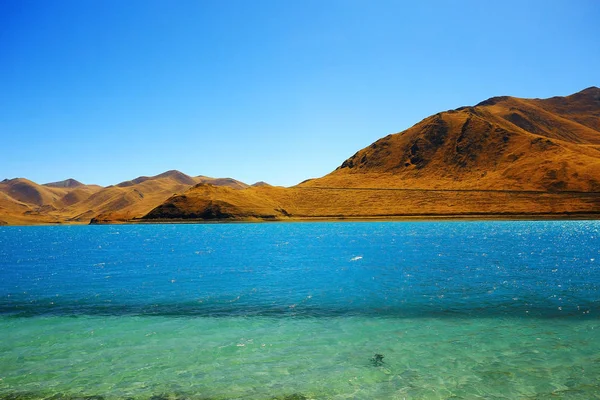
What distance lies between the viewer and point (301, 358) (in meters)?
15.6

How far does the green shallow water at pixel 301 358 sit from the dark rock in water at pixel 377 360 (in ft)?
0.39

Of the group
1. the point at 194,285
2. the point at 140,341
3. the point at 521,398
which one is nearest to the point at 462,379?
the point at 521,398

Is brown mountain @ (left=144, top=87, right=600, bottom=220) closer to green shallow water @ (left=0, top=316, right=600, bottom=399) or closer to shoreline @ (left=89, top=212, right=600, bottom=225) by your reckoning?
shoreline @ (left=89, top=212, right=600, bottom=225)

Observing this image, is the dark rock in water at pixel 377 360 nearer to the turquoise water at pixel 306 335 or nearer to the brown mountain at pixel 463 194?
the turquoise water at pixel 306 335

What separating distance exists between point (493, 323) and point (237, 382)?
13.3 metres

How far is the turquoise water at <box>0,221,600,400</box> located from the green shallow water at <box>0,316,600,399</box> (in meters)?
0.07

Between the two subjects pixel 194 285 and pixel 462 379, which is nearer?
pixel 462 379

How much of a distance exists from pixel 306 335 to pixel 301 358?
2.94 metres

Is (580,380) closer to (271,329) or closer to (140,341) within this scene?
(271,329)

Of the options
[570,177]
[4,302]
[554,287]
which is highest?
[570,177]

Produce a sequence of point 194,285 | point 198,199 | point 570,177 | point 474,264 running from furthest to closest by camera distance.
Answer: point 198,199 < point 570,177 < point 474,264 < point 194,285

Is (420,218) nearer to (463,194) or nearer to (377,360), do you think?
(463,194)

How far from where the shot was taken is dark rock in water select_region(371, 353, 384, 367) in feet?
48.5

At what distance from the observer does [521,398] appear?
12.0 metres
